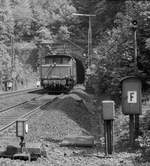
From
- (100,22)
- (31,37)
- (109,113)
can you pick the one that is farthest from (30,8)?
(109,113)

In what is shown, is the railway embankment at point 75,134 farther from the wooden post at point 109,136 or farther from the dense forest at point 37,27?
the dense forest at point 37,27

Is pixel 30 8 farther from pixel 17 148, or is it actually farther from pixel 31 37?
pixel 17 148

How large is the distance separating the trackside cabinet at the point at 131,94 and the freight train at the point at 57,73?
73.5ft

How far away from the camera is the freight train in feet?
103

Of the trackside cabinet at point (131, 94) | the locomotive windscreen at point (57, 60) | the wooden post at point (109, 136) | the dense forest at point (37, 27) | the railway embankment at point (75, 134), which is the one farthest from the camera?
the dense forest at point (37, 27)

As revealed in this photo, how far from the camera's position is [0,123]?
13742 mm

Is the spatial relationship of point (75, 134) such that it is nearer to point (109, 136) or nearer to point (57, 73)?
point (109, 136)

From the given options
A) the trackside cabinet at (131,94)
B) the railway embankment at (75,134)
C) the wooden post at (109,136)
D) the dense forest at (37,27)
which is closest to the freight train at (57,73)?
the dense forest at (37,27)

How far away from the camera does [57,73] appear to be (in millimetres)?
31984

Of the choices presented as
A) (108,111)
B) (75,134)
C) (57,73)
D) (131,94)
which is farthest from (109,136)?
(57,73)

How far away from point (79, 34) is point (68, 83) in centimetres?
3374

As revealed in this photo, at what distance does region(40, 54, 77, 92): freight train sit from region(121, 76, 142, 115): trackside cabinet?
22411 millimetres

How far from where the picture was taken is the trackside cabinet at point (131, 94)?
344 inches

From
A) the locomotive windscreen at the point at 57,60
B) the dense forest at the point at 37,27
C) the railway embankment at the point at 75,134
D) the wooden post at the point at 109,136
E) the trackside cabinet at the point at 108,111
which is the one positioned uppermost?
the dense forest at the point at 37,27
